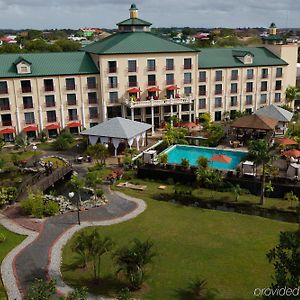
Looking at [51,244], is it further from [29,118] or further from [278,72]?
[278,72]

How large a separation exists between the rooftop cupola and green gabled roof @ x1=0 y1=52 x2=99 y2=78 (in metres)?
8.50

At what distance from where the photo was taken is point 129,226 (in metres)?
32.7

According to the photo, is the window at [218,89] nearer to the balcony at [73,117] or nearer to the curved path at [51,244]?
the balcony at [73,117]

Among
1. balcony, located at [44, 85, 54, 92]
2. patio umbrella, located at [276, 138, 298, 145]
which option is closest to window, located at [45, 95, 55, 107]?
balcony, located at [44, 85, 54, 92]

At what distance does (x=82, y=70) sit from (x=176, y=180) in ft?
85.6

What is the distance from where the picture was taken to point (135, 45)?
62.1 m

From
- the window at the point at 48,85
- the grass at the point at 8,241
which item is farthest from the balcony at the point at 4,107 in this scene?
the grass at the point at 8,241

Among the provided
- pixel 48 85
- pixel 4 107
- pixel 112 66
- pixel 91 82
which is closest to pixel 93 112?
pixel 91 82

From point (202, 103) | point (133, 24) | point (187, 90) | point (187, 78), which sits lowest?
point (202, 103)

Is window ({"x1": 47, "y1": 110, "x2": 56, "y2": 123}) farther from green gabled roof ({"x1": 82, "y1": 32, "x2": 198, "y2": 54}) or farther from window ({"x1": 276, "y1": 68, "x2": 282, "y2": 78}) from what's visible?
window ({"x1": 276, "y1": 68, "x2": 282, "y2": 78})

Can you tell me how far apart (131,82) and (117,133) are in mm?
14122

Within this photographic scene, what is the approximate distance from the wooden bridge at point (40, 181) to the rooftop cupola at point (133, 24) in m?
31.2

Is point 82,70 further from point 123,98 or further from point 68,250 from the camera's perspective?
point 68,250

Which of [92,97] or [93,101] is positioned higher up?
[92,97]
